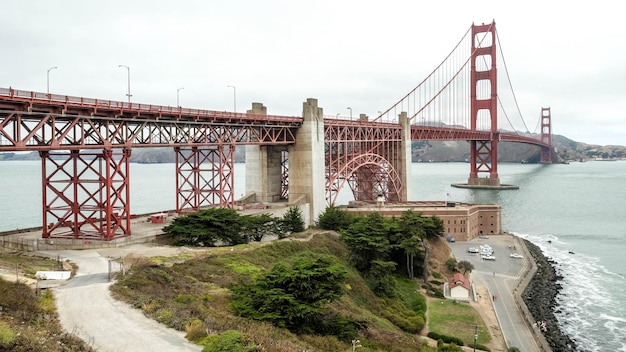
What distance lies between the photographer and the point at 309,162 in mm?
54062

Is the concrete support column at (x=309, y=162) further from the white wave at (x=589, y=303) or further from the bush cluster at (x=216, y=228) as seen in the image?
the white wave at (x=589, y=303)

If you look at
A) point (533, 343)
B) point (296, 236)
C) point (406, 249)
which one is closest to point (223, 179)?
point (296, 236)

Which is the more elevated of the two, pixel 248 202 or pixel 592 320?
pixel 248 202

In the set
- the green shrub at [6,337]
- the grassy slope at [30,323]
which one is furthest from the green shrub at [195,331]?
the green shrub at [6,337]

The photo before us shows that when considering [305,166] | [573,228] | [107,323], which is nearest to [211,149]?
[305,166]

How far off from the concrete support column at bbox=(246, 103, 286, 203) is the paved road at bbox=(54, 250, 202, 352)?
3745 centimetres

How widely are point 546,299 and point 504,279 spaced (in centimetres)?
481

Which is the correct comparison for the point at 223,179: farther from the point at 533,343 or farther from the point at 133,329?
Result: the point at 133,329

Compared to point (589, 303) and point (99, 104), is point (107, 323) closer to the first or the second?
point (99, 104)

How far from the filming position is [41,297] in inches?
721

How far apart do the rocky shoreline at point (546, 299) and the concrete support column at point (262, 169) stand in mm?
28573

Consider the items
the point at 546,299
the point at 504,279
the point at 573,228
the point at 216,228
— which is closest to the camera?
the point at 216,228

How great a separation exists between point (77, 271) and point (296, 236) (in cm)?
2152

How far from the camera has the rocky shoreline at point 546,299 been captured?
1459 inches
